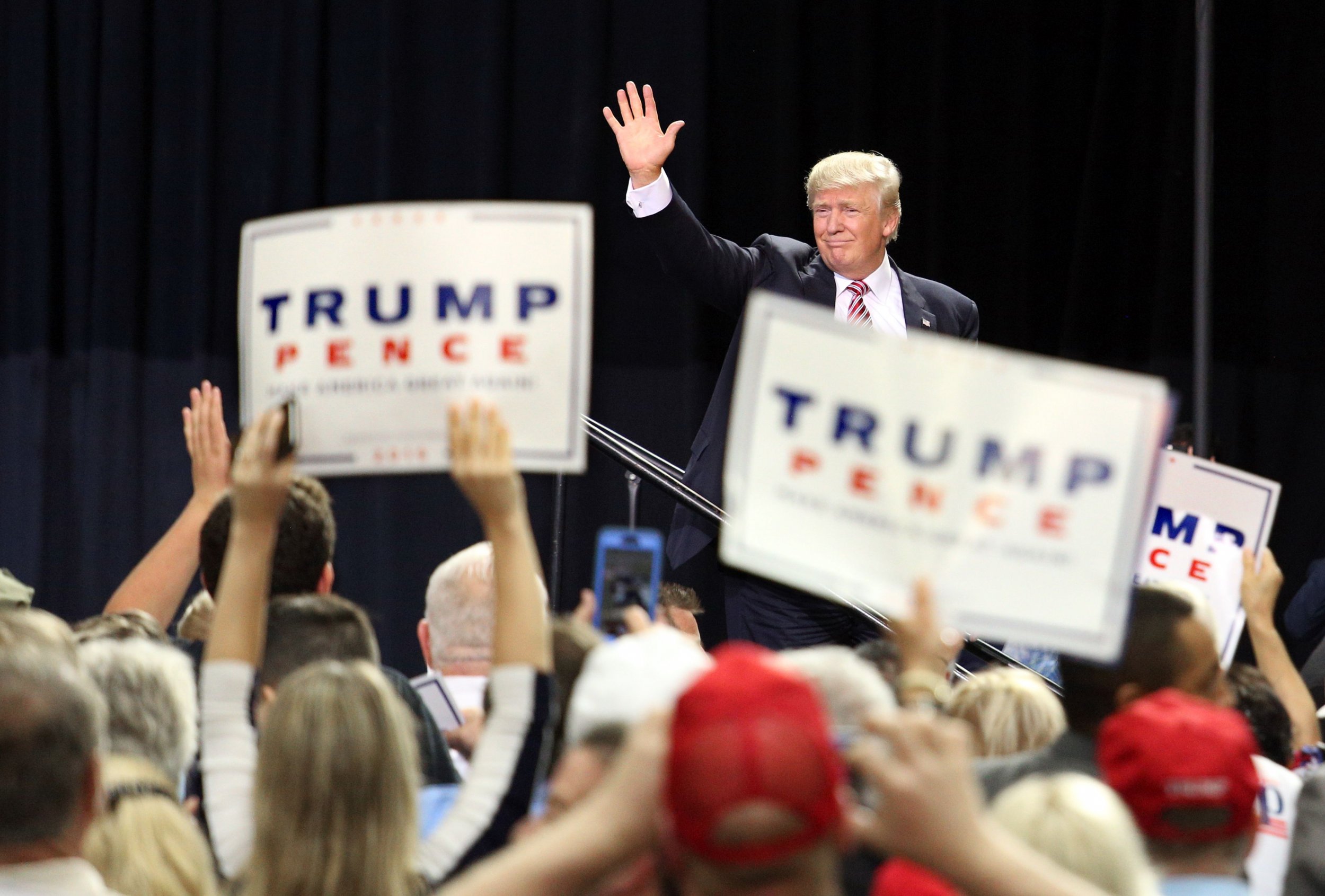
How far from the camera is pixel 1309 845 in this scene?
2.13 metres

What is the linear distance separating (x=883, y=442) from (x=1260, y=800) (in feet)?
3.64

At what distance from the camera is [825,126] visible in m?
6.32

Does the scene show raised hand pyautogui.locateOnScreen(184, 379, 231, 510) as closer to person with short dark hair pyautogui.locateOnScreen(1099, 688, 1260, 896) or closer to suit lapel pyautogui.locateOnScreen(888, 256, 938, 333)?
person with short dark hair pyautogui.locateOnScreen(1099, 688, 1260, 896)

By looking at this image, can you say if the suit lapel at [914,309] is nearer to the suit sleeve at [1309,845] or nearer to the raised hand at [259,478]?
the suit sleeve at [1309,845]

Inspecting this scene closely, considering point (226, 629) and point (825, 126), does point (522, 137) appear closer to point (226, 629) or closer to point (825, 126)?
point (825, 126)

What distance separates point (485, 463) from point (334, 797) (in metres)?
0.45

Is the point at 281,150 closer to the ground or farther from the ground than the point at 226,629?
farther from the ground

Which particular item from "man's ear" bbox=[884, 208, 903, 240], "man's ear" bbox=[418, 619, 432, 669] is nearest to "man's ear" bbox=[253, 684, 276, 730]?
"man's ear" bbox=[418, 619, 432, 669]

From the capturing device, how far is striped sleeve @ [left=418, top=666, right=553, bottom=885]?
177cm

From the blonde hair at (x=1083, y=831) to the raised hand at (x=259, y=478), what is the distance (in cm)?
88

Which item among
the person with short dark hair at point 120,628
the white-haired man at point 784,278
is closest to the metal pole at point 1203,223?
the white-haired man at point 784,278

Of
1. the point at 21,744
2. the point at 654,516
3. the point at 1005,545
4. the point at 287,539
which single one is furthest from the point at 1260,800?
the point at 654,516

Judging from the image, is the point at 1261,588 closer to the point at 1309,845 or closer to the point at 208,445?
the point at 1309,845

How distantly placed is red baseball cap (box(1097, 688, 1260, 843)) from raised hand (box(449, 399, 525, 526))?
0.70 metres
